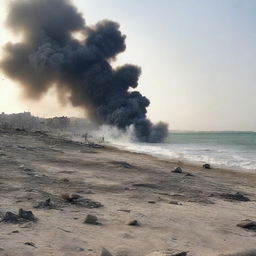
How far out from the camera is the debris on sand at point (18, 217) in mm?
7193

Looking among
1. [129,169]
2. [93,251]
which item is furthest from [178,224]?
[129,169]

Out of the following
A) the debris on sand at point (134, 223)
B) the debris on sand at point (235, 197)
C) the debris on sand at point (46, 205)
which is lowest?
the debris on sand at point (235, 197)

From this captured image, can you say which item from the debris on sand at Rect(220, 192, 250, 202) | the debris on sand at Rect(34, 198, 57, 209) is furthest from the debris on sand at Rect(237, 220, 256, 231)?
the debris on sand at Rect(34, 198, 57, 209)

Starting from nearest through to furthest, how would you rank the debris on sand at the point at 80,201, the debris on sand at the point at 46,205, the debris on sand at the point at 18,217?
1. the debris on sand at the point at 18,217
2. the debris on sand at the point at 46,205
3. the debris on sand at the point at 80,201

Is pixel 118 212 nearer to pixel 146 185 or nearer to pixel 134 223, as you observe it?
pixel 134 223

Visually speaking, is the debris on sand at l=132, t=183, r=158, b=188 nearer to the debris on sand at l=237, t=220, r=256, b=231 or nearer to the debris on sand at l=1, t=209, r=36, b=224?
the debris on sand at l=237, t=220, r=256, b=231

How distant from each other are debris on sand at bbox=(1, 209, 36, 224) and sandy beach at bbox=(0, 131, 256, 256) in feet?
0.65

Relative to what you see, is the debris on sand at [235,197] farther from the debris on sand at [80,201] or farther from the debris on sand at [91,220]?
the debris on sand at [91,220]

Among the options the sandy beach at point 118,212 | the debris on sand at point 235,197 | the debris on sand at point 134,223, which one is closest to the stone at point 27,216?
the sandy beach at point 118,212

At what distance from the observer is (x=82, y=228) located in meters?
7.25

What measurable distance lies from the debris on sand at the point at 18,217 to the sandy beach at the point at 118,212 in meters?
0.20

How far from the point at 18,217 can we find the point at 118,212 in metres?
2.34

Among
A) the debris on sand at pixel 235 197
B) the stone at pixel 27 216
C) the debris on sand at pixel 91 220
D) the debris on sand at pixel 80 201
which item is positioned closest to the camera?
the stone at pixel 27 216

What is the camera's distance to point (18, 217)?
24.1 feet
